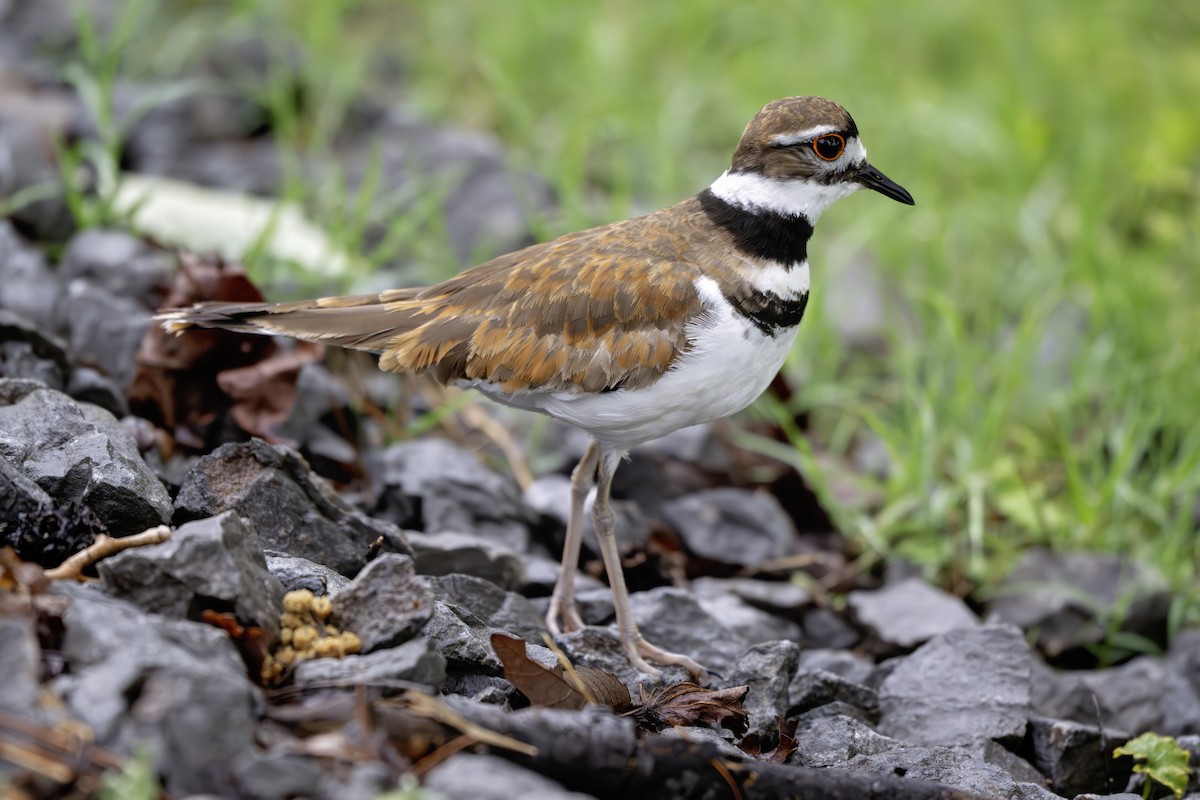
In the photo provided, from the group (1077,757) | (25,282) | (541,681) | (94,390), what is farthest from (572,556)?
(25,282)

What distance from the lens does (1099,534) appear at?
5801mm

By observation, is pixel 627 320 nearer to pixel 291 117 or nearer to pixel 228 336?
pixel 228 336

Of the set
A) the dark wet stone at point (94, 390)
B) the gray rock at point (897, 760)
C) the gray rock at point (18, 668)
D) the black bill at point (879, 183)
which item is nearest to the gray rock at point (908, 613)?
the gray rock at point (897, 760)

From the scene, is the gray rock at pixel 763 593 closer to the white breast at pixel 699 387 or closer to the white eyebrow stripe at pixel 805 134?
the white breast at pixel 699 387

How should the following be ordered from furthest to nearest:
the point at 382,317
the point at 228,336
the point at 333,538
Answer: the point at 228,336 → the point at 382,317 → the point at 333,538

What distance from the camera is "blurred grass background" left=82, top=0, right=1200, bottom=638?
595 cm

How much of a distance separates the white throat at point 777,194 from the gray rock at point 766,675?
1437mm

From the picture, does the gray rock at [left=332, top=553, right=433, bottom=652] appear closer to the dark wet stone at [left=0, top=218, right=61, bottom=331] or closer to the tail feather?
the tail feather

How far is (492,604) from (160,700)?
1718mm

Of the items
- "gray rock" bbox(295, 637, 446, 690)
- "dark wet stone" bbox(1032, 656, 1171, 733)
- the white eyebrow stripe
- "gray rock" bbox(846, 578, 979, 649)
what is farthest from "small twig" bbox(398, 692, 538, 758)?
"dark wet stone" bbox(1032, 656, 1171, 733)

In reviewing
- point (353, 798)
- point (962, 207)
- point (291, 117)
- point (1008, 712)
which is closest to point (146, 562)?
point (353, 798)

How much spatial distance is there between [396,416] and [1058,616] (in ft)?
9.64

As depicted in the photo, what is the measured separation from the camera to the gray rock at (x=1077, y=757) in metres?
4.13

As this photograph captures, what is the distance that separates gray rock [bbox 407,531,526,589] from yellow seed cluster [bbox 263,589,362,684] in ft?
3.91
